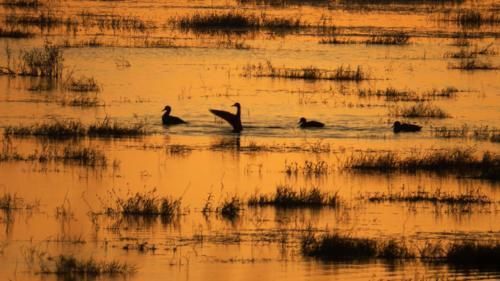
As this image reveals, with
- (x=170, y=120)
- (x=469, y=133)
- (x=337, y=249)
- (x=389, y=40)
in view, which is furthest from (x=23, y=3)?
(x=337, y=249)

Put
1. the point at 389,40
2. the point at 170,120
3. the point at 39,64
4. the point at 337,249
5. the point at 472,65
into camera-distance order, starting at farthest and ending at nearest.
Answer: the point at 389,40 < the point at 472,65 < the point at 39,64 < the point at 170,120 < the point at 337,249

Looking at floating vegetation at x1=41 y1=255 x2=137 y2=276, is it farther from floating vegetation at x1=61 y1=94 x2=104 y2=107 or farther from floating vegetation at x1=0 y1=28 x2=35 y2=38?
floating vegetation at x1=0 y1=28 x2=35 y2=38

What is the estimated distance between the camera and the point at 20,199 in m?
16.3

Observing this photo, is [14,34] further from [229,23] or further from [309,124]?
[309,124]

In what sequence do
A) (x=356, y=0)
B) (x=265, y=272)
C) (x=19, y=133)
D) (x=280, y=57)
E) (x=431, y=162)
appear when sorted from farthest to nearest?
1. (x=356, y=0)
2. (x=280, y=57)
3. (x=19, y=133)
4. (x=431, y=162)
5. (x=265, y=272)

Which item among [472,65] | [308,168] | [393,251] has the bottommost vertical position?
[393,251]

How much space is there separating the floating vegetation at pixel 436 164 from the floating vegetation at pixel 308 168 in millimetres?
318

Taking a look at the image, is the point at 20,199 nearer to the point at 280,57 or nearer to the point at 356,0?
the point at 280,57

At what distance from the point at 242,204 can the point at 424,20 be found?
28408 millimetres

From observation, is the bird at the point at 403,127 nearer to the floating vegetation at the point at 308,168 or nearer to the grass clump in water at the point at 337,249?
the floating vegetation at the point at 308,168

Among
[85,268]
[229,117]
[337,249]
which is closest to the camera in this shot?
Result: [85,268]

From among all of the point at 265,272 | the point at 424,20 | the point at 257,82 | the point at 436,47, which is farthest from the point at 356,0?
the point at 265,272

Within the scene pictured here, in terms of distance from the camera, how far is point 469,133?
23.5m

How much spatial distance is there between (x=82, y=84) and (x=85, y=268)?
14.7 metres
